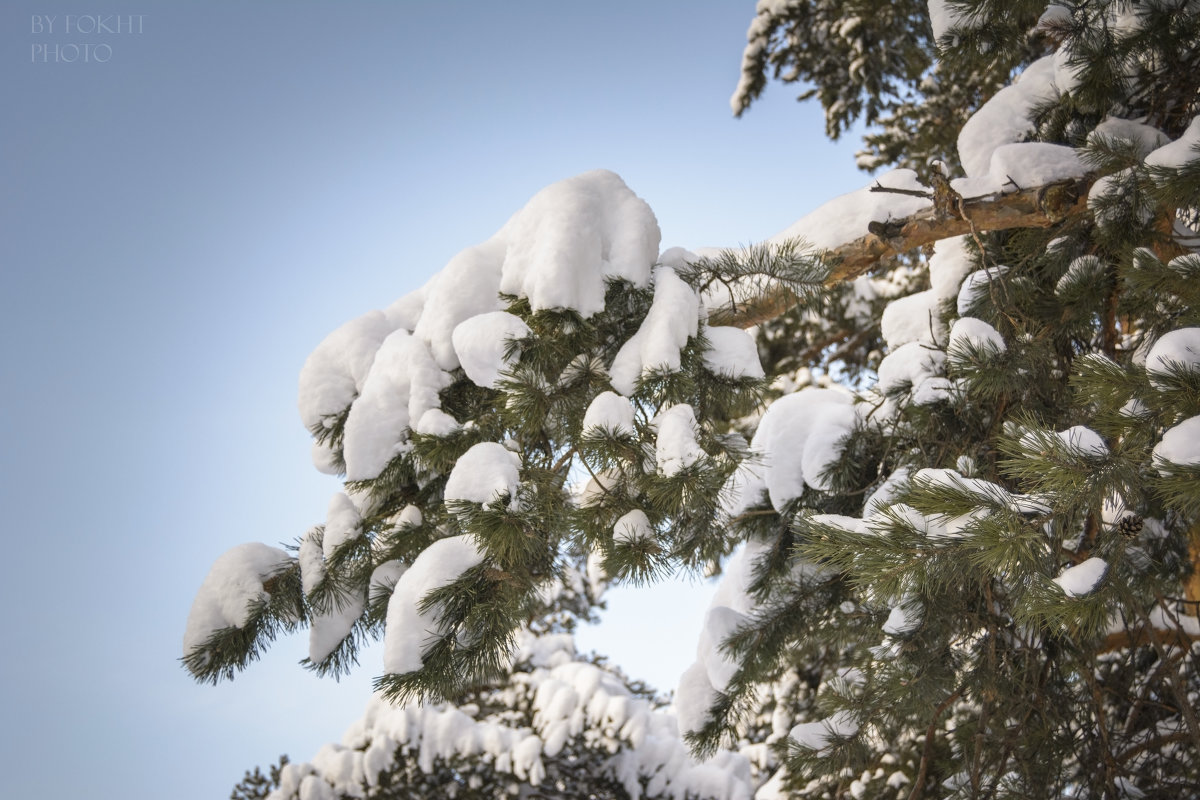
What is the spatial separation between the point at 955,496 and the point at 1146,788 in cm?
210

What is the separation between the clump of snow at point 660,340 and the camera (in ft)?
5.78

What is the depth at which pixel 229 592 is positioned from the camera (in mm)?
1963

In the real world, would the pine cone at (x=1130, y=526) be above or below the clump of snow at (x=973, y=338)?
below

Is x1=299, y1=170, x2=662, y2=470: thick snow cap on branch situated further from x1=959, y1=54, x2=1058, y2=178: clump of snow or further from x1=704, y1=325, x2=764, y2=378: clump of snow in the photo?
x1=959, y1=54, x2=1058, y2=178: clump of snow

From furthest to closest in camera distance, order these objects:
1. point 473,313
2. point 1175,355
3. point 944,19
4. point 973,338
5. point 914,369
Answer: point 944,19 → point 914,369 → point 973,338 → point 473,313 → point 1175,355

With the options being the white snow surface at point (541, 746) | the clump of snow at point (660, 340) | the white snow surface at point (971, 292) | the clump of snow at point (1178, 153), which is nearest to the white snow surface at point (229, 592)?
the clump of snow at point (660, 340)

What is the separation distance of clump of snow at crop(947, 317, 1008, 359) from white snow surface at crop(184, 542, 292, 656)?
187cm

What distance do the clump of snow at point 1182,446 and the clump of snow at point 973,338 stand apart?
2.98 feet

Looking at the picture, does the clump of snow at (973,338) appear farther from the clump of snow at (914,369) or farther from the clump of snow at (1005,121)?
the clump of snow at (1005,121)

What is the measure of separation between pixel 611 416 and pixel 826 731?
139cm

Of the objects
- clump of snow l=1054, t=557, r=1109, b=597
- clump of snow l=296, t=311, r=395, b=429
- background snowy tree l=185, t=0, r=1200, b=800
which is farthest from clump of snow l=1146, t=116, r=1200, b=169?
clump of snow l=296, t=311, r=395, b=429

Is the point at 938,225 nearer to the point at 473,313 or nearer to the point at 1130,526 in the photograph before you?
the point at 1130,526

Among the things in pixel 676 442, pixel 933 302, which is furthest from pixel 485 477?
pixel 933 302

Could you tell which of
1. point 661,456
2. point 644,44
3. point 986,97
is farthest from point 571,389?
point 644,44
